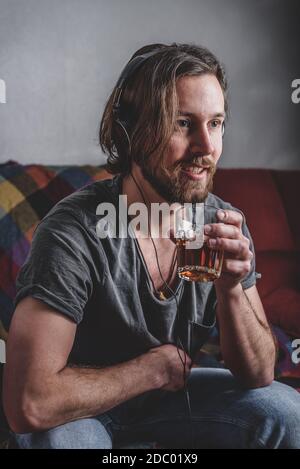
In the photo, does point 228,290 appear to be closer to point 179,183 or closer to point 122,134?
point 179,183

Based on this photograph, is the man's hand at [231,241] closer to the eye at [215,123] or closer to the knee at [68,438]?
the eye at [215,123]

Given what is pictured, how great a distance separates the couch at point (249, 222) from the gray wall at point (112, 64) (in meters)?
0.13

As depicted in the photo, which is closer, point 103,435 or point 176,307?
point 103,435

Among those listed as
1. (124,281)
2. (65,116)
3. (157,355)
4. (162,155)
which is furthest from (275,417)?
(65,116)

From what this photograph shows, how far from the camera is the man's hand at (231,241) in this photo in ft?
2.91

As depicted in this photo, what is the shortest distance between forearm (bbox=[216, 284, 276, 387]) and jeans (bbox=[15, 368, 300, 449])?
30 millimetres

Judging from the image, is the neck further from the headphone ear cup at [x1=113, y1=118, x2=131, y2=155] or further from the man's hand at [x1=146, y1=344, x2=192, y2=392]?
the man's hand at [x1=146, y1=344, x2=192, y2=392]

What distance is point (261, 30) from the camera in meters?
1.78

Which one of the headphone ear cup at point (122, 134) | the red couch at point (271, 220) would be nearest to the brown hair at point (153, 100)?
the headphone ear cup at point (122, 134)

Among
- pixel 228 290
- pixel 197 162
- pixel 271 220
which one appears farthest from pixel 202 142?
pixel 271 220

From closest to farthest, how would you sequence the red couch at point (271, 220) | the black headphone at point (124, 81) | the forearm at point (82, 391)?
the forearm at point (82, 391)
the black headphone at point (124, 81)
the red couch at point (271, 220)

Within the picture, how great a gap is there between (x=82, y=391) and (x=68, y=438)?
0.07 m

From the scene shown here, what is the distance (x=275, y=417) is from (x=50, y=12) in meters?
1.16

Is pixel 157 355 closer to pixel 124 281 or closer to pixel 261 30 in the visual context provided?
pixel 124 281
